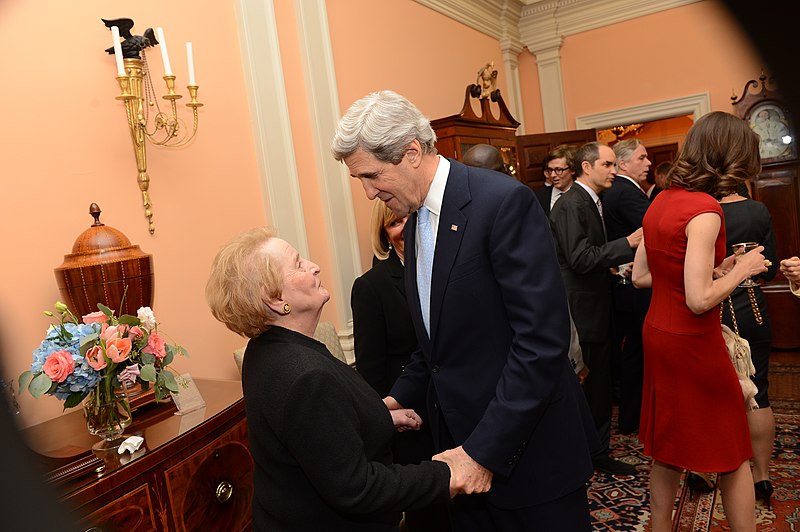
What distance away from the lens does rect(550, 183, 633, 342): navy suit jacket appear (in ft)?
10.8

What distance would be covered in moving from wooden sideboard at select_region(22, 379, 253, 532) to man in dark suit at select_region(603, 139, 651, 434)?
2.75 m

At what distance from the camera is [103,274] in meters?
1.90

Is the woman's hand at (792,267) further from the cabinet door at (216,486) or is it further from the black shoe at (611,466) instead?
the cabinet door at (216,486)

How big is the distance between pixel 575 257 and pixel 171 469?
7.69 feet

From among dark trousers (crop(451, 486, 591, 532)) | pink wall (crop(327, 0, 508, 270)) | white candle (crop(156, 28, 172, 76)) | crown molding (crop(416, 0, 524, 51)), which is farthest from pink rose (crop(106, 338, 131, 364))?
crown molding (crop(416, 0, 524, 51))

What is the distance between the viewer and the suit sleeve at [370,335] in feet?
7.00

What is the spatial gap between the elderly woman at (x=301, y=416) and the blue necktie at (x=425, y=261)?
0.88 ft

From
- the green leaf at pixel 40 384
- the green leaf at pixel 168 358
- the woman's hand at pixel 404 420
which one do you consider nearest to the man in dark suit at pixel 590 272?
the woman's hand at pixel 404 420

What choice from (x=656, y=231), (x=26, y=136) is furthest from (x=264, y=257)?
(x=656, y=231)

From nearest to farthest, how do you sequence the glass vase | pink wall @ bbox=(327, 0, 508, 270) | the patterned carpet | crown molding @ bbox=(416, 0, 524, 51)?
1. the glass vase
2. the patterned carpet
3. pink wall @ bbox=(327, 0, 508, 270)
4. crown molding @ bbox=(416, 0, 524, 51)

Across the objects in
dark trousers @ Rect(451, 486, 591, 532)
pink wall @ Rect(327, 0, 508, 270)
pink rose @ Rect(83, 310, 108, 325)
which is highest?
pink wall @ Rect(327, 0, 508, 270)

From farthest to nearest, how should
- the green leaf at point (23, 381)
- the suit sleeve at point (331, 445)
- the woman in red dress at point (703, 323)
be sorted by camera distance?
the woman in red dress at point (703, 323) < the suit sleeve at point (331, 445) < the green leaf at point (23, 381)

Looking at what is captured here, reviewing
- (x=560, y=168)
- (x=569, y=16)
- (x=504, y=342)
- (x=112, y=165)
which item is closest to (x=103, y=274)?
(x=112, y=165)

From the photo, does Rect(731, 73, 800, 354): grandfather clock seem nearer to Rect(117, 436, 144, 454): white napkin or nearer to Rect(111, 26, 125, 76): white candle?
Rect(111, 26, 125, 76): white candle
